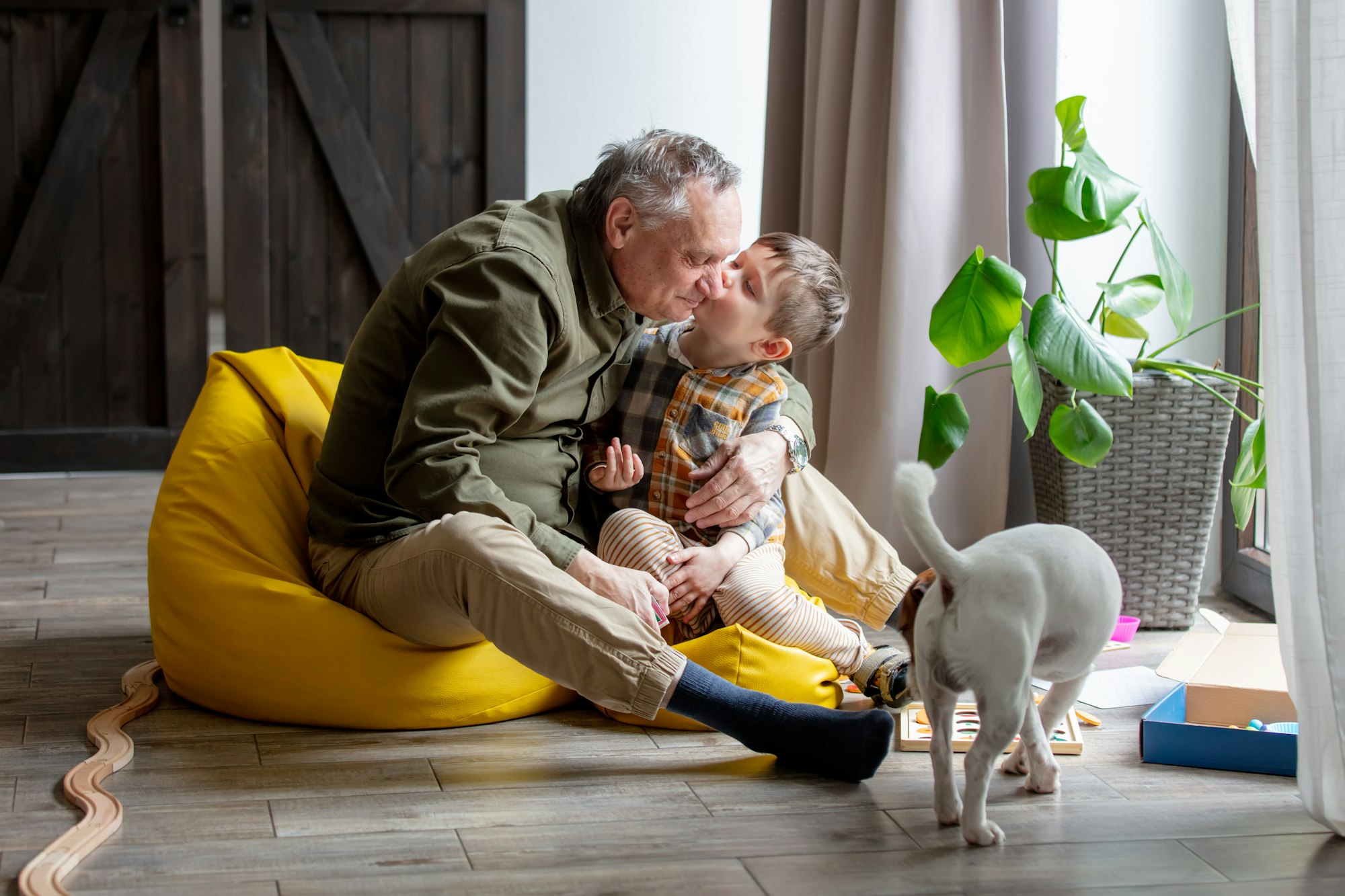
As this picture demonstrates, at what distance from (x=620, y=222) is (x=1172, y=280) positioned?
1156mm

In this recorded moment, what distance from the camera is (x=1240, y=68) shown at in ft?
6.52

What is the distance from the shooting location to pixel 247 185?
411 cm

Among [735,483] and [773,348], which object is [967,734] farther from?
[773,348]

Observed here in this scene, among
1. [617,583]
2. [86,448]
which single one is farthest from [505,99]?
[617,583]

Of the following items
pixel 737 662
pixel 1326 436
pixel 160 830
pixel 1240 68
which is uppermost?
pixel 1240 68

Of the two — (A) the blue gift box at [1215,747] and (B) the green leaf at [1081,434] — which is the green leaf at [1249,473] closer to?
(B) the green leaf at [1081,434]

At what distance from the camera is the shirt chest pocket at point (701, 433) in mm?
2043

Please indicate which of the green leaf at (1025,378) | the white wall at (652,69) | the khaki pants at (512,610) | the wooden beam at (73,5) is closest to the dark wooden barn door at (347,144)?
the white wall at (652,69)

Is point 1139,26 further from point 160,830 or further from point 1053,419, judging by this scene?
point 160,830

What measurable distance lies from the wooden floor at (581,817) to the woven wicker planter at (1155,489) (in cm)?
60

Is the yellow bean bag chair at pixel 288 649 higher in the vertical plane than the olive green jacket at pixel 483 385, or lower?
lower

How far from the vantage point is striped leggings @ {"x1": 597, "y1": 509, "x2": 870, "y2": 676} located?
6.37 ft

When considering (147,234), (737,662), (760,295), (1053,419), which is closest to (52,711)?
(737,662)

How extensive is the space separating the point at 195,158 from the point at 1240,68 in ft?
10.5
